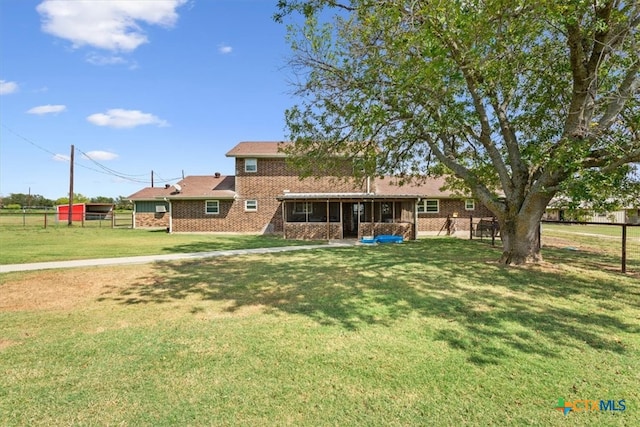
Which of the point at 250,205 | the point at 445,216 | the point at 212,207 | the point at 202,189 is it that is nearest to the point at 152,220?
the point at 202,189

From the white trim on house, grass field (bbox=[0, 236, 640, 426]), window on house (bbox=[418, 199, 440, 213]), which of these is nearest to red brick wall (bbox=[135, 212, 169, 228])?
the white trim on house

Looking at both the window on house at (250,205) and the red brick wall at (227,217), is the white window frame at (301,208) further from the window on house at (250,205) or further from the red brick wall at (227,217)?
the window on house at (250,205)

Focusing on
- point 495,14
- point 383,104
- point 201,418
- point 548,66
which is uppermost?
point 548,66

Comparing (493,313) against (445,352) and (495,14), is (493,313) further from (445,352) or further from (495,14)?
(495,14)

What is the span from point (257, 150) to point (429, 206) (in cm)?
1206

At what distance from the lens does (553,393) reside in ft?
10.9

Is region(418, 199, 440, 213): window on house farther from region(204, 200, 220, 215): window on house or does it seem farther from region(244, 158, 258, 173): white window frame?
region(204, 200, 220, 215): window on house

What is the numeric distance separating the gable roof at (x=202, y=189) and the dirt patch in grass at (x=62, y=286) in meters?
13.0

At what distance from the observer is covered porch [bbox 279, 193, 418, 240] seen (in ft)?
62.5

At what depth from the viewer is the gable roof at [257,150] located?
73.4ft

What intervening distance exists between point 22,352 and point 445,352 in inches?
204

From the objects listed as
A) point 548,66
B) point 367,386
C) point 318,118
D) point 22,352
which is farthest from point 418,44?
point 22,352

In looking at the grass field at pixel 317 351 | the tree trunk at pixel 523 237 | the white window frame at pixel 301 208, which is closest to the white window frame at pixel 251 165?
the white window frame at pixel 301 208

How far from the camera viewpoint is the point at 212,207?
75.0 feet
